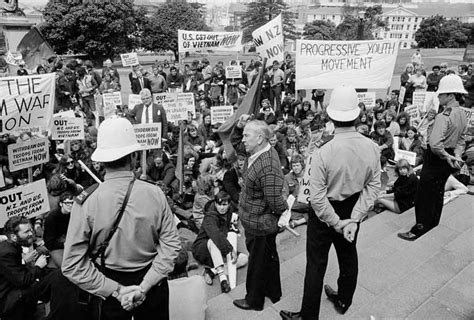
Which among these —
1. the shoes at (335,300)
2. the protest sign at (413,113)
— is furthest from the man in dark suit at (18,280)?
the protest sign at (413,113)

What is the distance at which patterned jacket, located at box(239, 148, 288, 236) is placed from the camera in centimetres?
330

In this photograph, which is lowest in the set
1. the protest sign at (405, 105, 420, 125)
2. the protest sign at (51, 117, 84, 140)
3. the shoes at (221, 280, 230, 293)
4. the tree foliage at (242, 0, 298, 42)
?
the shoes at (221, 280, 230, 293)

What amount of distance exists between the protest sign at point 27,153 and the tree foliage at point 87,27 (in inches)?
1317

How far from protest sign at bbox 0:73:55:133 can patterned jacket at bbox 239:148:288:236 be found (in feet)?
12.8

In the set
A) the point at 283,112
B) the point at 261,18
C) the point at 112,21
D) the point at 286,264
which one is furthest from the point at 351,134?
the point at 261,18

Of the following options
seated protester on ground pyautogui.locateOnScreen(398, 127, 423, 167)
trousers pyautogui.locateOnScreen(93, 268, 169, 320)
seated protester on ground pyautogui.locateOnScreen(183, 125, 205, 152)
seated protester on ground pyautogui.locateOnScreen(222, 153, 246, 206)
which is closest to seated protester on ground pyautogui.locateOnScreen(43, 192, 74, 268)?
trousers pyautogui.locateOnScreen(93, 268, 169, 320)

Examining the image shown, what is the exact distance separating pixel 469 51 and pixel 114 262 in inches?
1279

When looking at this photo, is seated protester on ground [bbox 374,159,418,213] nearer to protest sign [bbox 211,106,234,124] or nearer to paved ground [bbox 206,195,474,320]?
paved ground [bbox 206,195,474,320]

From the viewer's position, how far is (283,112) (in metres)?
12.3

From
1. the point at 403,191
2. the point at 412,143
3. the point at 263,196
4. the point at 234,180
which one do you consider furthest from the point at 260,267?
the point at 412,143

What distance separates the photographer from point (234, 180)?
6359mm

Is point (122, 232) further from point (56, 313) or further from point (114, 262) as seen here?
point (56, 313)

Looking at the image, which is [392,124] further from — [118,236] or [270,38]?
[118,236]

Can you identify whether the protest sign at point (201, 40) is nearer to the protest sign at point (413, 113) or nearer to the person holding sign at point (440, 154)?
the protest sign at point (413, 113)
